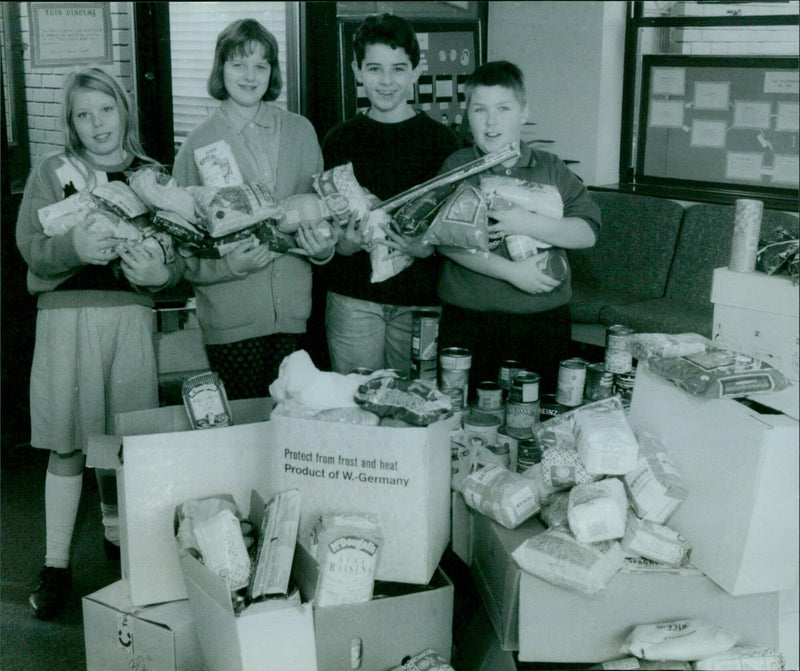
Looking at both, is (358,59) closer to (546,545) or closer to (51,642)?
(546,545)

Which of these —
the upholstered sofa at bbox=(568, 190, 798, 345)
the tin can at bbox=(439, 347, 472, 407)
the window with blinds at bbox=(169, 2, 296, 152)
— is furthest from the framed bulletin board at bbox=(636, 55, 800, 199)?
the tin can at bbox=(439, 347, 472, 407)

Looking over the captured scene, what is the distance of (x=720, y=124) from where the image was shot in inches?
164

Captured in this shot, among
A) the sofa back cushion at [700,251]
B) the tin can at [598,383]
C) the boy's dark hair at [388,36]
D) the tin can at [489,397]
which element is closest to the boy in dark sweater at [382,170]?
the boy's dark hair at [388,36]

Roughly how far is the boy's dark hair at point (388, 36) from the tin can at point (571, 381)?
918 mm

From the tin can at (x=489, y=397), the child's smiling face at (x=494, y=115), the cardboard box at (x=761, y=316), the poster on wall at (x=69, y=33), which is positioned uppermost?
the poster on wall at (x=69, y=33)

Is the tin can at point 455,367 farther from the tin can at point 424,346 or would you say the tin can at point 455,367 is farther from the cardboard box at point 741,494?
the cardboard box at point 741,494

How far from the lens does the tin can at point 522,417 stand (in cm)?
229

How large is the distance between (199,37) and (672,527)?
2954 mm

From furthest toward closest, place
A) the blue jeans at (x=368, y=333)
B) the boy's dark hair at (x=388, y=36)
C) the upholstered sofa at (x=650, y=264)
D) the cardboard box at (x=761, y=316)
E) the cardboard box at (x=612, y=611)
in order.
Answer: the upholstered sofa at (x=650, y=264) < the blue jeans at (x=368, y=333) < the boy's dark hair at (x=388, y=36) < the cardboard box at (x=761, y=316) < the cardboard box at (x=612, y=611)

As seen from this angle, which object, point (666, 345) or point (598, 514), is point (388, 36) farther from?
point (598, 514)

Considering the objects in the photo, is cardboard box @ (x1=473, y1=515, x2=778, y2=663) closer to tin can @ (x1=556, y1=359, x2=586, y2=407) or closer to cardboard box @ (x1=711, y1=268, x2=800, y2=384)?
cardboard box @ (x1=711, y1=268, x2=800, y2=384)

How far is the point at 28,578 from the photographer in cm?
270

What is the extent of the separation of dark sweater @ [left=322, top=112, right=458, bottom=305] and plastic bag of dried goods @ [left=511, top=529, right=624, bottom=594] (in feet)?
3.23

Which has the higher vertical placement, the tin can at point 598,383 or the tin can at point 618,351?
the tin can at point 618,351
